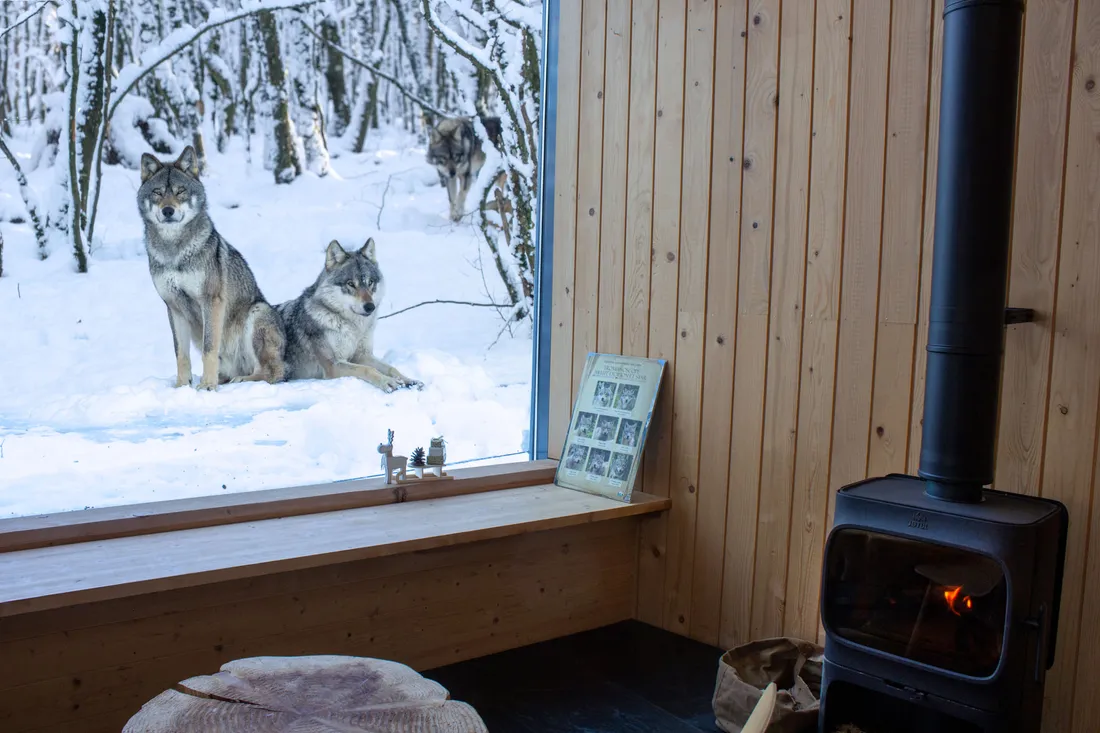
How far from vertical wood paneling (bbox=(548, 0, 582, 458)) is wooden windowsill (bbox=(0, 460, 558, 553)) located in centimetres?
Answer: 30

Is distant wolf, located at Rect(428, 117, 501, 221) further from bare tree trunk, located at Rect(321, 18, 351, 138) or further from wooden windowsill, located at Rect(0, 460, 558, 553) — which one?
wooden windowsill, located at Rect(0, 460, 558, 553)

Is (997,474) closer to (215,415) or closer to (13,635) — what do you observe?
(215,415)

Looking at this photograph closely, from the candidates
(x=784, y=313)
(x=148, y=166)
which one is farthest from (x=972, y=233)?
(x=148, y=166)

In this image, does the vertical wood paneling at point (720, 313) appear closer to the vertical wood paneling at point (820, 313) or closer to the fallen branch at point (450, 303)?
the vertical wood paneling at point (820, 313)

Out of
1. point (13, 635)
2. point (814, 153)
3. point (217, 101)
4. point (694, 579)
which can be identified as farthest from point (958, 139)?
point (13, 635)

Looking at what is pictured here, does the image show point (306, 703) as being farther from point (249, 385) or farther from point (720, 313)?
point (720, 313)

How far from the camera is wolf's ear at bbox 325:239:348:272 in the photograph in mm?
2779

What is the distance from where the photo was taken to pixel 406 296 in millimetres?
2965

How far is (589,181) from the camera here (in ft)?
10.3

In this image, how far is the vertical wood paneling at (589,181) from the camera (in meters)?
3.09

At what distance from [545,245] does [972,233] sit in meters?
1.69

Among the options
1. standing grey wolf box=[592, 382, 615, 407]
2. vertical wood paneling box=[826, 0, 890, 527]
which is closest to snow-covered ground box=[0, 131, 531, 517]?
standing grey wolf box=[592, 382, 615, 407]

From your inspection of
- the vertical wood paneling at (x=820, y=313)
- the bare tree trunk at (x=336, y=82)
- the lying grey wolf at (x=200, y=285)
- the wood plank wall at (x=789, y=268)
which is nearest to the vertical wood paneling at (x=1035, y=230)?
the wood plank wall at (x=789, y=268)

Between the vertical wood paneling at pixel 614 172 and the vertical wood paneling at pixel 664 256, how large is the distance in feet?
0.46
